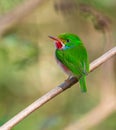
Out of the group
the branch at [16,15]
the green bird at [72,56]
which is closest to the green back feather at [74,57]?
the green bird at [72,56]

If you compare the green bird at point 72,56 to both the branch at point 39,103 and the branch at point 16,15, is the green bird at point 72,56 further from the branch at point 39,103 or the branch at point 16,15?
A: the branch at point 16,15

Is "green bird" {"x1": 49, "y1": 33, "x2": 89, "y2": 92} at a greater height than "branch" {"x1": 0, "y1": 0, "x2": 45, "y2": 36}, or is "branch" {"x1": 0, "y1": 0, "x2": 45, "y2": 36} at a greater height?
"branch" {"x1": 0, "y1": 0, "x2": 45, "y2": 36}

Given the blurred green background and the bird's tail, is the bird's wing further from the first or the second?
the blurred green background

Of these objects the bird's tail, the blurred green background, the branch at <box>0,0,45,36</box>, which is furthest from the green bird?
the blurred green background

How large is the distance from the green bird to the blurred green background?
0.64m

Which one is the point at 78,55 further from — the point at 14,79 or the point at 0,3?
the point at 14,79

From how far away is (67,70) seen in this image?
3.31 meters

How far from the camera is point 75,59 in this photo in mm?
3322

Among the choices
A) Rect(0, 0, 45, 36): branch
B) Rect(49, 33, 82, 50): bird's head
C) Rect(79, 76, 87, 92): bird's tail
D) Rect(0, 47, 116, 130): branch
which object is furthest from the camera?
Rect(0, 0, 45, 36): branch

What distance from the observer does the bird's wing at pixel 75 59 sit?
128 inches

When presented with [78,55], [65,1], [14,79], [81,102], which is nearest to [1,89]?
[14,79]

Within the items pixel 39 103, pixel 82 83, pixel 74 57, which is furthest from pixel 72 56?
pixel 39 103

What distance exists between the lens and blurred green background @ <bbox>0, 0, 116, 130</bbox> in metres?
4.21

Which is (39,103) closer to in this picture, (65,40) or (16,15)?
(65,40)
